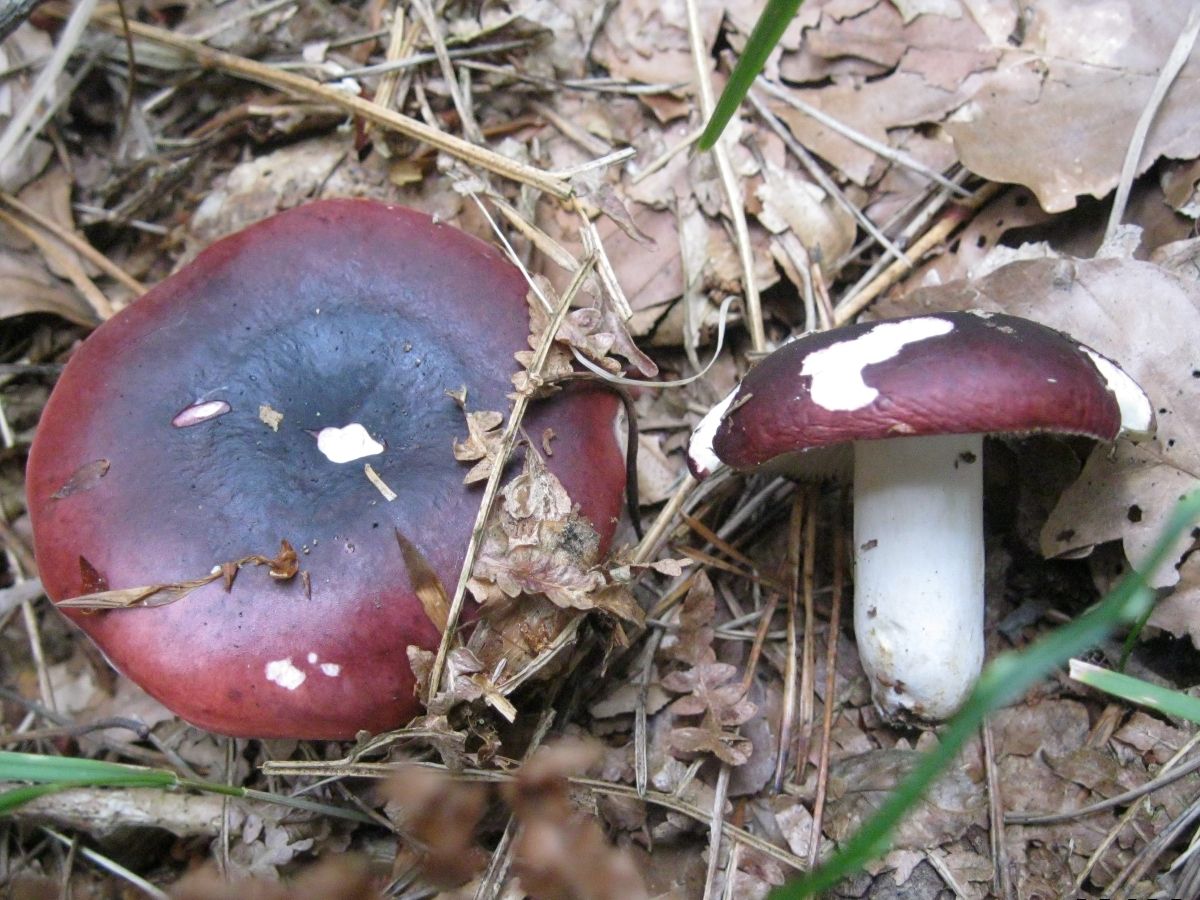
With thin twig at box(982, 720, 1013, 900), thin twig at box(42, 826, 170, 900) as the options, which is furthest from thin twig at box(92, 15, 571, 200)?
thin twig at box(42, 826, 170, 900)

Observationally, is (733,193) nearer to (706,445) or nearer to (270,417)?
(706,445)

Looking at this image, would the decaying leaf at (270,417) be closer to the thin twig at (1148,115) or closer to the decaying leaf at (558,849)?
the decaying leaf at (558,849)

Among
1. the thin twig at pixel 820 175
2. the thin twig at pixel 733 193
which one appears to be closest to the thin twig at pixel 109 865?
the thin twig at pixel 733 193

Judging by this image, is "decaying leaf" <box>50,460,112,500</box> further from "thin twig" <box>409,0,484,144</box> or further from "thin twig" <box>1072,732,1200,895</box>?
"thin twig" <box>1072,732,1200,895</box>

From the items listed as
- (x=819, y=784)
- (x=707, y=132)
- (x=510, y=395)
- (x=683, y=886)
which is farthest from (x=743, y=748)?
(x=707, y=132)

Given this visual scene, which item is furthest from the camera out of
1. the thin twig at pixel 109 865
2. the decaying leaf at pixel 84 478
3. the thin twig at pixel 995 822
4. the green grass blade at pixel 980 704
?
the thin twig at pixel 109 865

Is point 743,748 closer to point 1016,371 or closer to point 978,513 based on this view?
point 978,513
